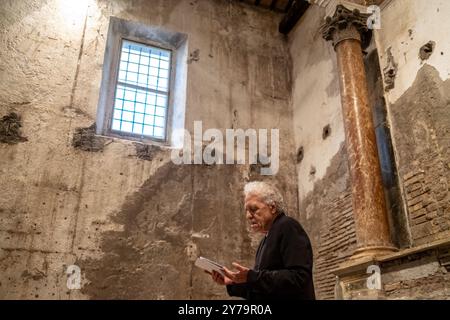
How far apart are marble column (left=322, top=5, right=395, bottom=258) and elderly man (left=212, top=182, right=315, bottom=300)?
91.4 inches

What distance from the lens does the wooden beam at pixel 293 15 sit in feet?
26.7

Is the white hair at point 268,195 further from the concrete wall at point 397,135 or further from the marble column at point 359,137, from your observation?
the marble column at point 359,137

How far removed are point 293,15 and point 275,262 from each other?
22.2 ft

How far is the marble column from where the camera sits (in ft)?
15.9

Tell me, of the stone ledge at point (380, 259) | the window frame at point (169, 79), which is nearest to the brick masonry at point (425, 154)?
the stone ledge at point (380, 259)

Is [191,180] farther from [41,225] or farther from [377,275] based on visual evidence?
[377,275]

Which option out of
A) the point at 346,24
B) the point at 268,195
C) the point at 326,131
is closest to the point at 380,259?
the point at 268,195

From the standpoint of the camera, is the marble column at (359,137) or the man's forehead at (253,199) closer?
the man's forehead at (253,199)

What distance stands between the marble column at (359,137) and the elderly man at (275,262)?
7.61 feet

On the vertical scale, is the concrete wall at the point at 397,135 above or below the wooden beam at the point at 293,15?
below

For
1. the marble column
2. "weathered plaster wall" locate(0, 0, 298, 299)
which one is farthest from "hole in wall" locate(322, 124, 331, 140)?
the marble column

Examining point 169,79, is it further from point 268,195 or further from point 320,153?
point 268,195

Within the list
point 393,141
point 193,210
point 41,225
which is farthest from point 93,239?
point 393,141
